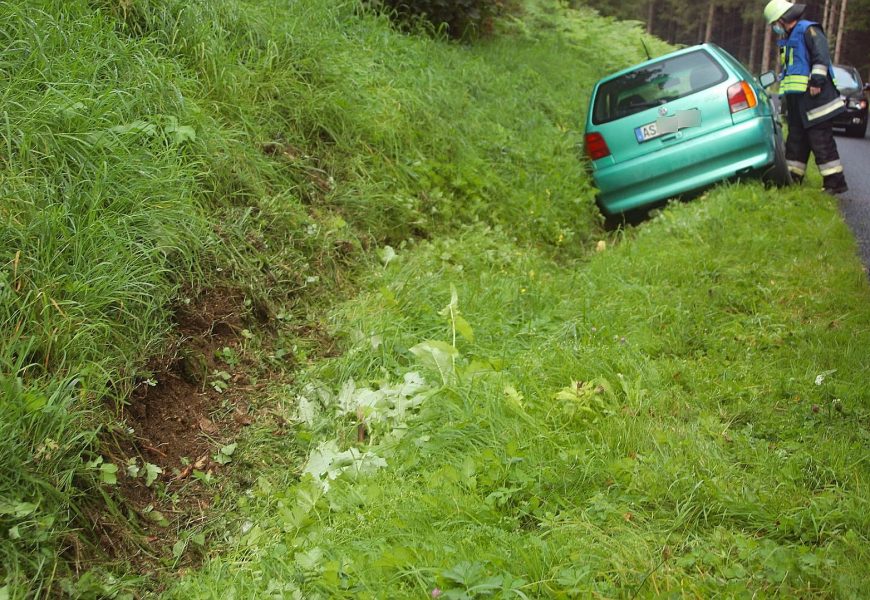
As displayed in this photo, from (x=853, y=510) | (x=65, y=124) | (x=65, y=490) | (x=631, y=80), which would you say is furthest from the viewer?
(x=631, y=80)

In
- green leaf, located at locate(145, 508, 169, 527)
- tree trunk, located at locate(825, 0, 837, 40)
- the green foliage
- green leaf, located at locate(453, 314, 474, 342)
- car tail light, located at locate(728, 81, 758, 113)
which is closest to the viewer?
green leaf, located at locate(145, 508, 169, 527)

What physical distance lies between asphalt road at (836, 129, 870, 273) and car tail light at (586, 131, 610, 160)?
7.71 ft

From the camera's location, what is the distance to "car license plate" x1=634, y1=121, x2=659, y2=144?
742 centimetres

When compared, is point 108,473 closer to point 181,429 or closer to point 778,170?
point 181,429

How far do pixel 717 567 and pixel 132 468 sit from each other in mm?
2267

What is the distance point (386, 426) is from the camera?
11.7 feet

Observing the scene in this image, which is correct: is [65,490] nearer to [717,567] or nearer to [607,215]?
[717,567]

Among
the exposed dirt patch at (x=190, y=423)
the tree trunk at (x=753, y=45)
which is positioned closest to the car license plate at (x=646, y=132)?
the exposed dirt patch at (x=190, y=423)

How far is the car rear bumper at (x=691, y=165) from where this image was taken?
710 cm

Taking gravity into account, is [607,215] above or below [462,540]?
below

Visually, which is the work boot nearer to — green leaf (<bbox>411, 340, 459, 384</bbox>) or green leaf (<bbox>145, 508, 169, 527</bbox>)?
green leaf (<bbox>411, 340, 459, 384</bbox>)

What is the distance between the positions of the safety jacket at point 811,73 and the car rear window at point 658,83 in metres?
1.04

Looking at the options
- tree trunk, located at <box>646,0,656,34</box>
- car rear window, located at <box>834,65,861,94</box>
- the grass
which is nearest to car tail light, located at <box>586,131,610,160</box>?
the grass

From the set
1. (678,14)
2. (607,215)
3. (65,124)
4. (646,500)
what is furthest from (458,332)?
(678,14)
